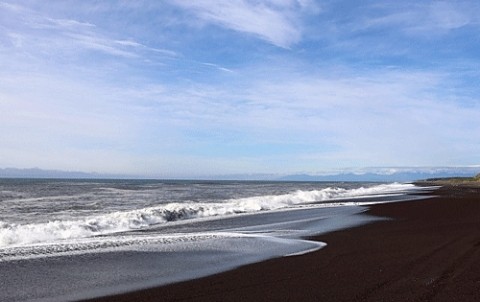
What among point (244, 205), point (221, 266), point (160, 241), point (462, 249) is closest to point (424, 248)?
point (462, 249)

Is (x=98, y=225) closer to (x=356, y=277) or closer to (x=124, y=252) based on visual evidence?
(x=124, y=252)

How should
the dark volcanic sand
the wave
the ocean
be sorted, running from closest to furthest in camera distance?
the dark volcanic sand
the ocean
the wave

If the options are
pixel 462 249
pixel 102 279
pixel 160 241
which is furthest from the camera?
pixel 160 241

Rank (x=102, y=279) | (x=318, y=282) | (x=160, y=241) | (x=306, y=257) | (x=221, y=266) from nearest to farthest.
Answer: (x=318, y=282)
(x=102, y=279)
(x=221, y=266)
(x=306, y=257)
(x=160, y=241)

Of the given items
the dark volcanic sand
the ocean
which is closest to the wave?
the ocean

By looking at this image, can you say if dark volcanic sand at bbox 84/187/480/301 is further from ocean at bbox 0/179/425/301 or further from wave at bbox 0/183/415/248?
wave at bbox 0/183/415/248

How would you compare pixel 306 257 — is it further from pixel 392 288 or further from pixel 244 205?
pixel 244 205

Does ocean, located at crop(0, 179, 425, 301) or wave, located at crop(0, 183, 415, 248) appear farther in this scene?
wave, located at crop(0, 183, 415, 248)

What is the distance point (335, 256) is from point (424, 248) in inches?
99.6

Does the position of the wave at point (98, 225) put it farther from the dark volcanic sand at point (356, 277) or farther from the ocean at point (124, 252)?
the dark volcanic sand at point (356, 277)

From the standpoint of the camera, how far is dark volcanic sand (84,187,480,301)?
6.67m

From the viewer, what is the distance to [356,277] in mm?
7812

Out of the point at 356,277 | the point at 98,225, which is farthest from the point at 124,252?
the point at 98,225

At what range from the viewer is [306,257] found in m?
9.92
